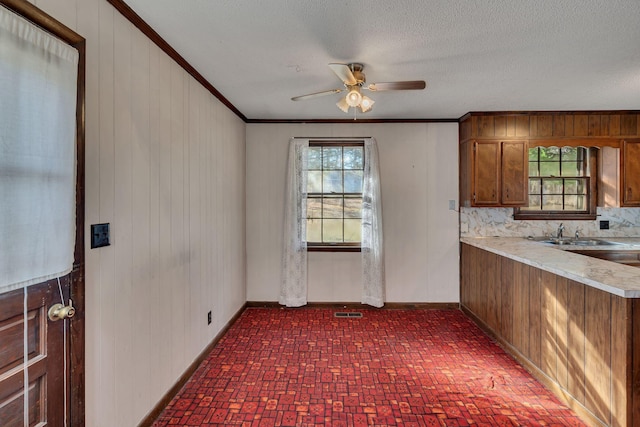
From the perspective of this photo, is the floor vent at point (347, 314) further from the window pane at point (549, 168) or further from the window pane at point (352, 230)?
the window pane at point (549, 168)

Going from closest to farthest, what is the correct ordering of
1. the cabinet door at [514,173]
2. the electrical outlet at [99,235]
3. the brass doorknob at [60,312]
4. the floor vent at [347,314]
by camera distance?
the brass doorknob at [60,312]
the electrical outlet at [99,235]
the cabinet door at [514,173]
the floor vent at [347,314]

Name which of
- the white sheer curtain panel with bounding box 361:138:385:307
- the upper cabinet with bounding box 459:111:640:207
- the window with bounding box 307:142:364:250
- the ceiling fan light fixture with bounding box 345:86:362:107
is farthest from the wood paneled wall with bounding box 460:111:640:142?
the ceiling fan light fixture with bounding box 345:86:362:107

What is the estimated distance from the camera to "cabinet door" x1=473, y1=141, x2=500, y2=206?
12.0 feet

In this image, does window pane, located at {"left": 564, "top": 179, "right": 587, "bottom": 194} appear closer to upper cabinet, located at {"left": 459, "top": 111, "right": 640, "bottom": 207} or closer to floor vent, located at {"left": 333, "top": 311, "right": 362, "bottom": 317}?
upper cabinet, located at {"left": 459, "top": 111, "right": 640, "bottom": 207}

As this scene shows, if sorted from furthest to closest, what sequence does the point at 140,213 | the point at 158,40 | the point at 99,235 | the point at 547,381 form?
the point at 547,381 < the point at 158,40 < the point at 140,213 < the point at 99,235

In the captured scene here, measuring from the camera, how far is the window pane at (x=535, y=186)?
3941 mm

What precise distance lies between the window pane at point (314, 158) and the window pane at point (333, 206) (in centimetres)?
46

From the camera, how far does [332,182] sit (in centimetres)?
416

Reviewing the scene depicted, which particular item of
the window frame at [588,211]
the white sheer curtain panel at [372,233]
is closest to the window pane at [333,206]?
the white sheer curtain panel at [372,233]

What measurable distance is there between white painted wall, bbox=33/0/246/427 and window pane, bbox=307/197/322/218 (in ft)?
5.01

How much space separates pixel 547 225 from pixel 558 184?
553mm

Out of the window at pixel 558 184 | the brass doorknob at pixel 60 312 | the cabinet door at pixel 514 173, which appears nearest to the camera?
the brass doorknob at pixel 60 312

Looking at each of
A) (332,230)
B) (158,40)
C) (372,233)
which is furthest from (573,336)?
(158,40)

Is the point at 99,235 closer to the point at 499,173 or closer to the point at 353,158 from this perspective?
the point at 353,158
